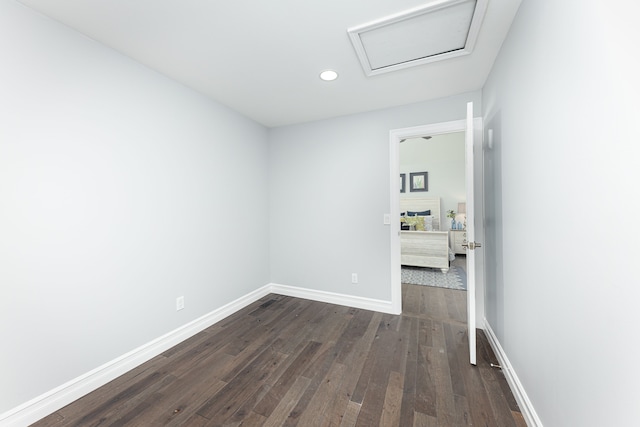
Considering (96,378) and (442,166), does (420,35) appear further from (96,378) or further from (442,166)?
(442,166)

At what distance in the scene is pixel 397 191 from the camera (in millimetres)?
2910

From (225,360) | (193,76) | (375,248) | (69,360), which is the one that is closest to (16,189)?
(69,360)

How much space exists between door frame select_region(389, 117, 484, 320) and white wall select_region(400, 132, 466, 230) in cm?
430

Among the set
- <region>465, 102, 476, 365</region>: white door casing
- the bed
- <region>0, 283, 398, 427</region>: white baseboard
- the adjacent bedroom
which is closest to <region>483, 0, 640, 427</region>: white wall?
<region>465, 102, 476, 365</region>: white door casing

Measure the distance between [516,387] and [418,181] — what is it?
6.03m

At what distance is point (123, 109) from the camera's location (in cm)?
191

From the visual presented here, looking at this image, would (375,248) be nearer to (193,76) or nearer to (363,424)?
(363,424)

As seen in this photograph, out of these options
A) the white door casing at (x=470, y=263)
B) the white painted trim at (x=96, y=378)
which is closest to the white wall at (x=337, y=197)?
the white door casing at (x=470, y=263)

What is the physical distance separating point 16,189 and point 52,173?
188 mm

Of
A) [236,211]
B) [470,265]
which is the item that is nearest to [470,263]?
[470,265]

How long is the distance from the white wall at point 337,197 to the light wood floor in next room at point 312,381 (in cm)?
70

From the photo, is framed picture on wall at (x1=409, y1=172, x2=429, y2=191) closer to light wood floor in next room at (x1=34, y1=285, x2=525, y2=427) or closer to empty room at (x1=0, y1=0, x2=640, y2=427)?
empty room at (x1=0, y1=0, x2=640, y2=427)

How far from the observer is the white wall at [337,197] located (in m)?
2.96

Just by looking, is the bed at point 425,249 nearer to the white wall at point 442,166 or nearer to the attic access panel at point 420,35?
the white wall at point 442,166
